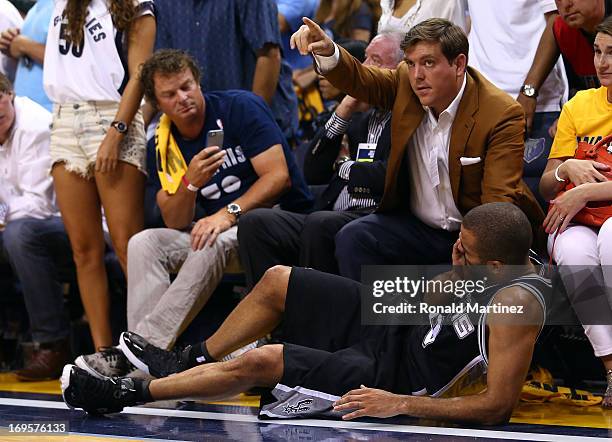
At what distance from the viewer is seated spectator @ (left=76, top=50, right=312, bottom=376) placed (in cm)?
501

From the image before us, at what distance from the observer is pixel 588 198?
428 cm

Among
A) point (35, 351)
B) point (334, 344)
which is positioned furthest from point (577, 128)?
point (35, 351)

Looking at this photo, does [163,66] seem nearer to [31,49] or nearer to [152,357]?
[31,49]

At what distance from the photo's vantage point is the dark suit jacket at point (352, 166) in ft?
16.0


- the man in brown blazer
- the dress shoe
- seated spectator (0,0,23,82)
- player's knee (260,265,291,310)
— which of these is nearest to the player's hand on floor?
player's knee (260,265,291,310)

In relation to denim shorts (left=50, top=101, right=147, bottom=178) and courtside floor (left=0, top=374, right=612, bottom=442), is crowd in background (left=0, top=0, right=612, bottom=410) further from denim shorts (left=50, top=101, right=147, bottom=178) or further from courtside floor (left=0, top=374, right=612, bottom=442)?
courtside floor (left=0, top=374, right=612, bottom=442)

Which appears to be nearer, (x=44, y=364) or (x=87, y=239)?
(x=87, y=239)

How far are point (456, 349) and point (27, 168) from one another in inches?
117

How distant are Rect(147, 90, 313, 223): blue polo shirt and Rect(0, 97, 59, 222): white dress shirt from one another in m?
0.96

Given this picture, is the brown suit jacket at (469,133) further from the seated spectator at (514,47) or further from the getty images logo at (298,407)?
the getty images logo at (298,407)

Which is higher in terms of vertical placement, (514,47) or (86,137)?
(514,47)

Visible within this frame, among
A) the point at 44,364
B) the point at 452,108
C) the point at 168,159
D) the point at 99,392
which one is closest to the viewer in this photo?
the point at 99,392

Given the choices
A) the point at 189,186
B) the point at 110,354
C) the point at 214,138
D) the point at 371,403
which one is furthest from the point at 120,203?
the point at 371,403

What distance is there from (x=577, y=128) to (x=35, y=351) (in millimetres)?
3009
